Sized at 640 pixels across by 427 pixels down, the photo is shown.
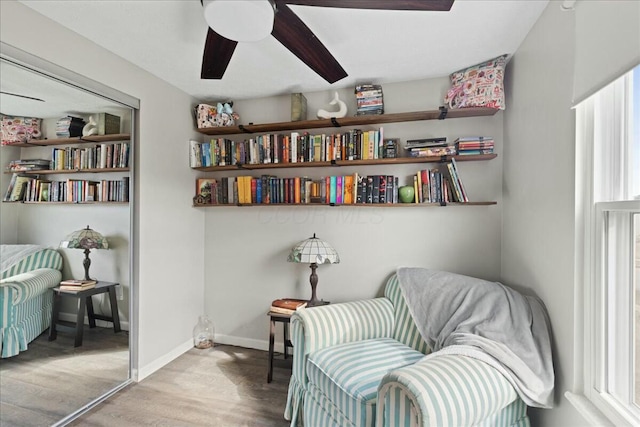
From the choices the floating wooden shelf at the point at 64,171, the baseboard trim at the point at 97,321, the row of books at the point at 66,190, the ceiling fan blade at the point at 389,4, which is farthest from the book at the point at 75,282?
the ceiling fan blade at the point at 389,4

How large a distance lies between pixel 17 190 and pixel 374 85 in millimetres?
2419

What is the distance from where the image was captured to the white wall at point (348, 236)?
2395mm

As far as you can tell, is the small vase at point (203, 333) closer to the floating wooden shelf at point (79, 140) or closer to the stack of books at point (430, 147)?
the floating wooden shelf at point (79, 140)

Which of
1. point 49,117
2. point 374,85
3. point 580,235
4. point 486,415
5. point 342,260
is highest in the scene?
point 374,85

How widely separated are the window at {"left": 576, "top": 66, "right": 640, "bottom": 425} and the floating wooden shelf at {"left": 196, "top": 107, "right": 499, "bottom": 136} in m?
1.00

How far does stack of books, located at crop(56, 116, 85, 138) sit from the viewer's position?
1.90 metres

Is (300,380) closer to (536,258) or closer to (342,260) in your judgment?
(342,260)

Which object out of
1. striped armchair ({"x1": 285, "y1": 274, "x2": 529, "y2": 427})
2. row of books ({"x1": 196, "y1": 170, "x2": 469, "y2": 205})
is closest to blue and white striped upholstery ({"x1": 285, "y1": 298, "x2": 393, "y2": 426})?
striped armchair ({"x1": 285, "y1": 274, "x2": 529, "y2": 427})

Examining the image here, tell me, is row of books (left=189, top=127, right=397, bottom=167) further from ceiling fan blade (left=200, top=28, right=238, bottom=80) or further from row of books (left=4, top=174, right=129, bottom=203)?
ceiling fan blade (left=200, top=28, right=238, bottom=80)

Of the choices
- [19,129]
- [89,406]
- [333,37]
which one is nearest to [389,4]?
[333,37]

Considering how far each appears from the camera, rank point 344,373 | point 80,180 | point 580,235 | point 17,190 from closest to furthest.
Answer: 1. point 580,235
2. point 344,373
3. point 17,190
4. point 80,180

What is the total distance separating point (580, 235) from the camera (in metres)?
1.30

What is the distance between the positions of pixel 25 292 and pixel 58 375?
0.58m

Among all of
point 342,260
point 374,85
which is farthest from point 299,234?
point 374,85
